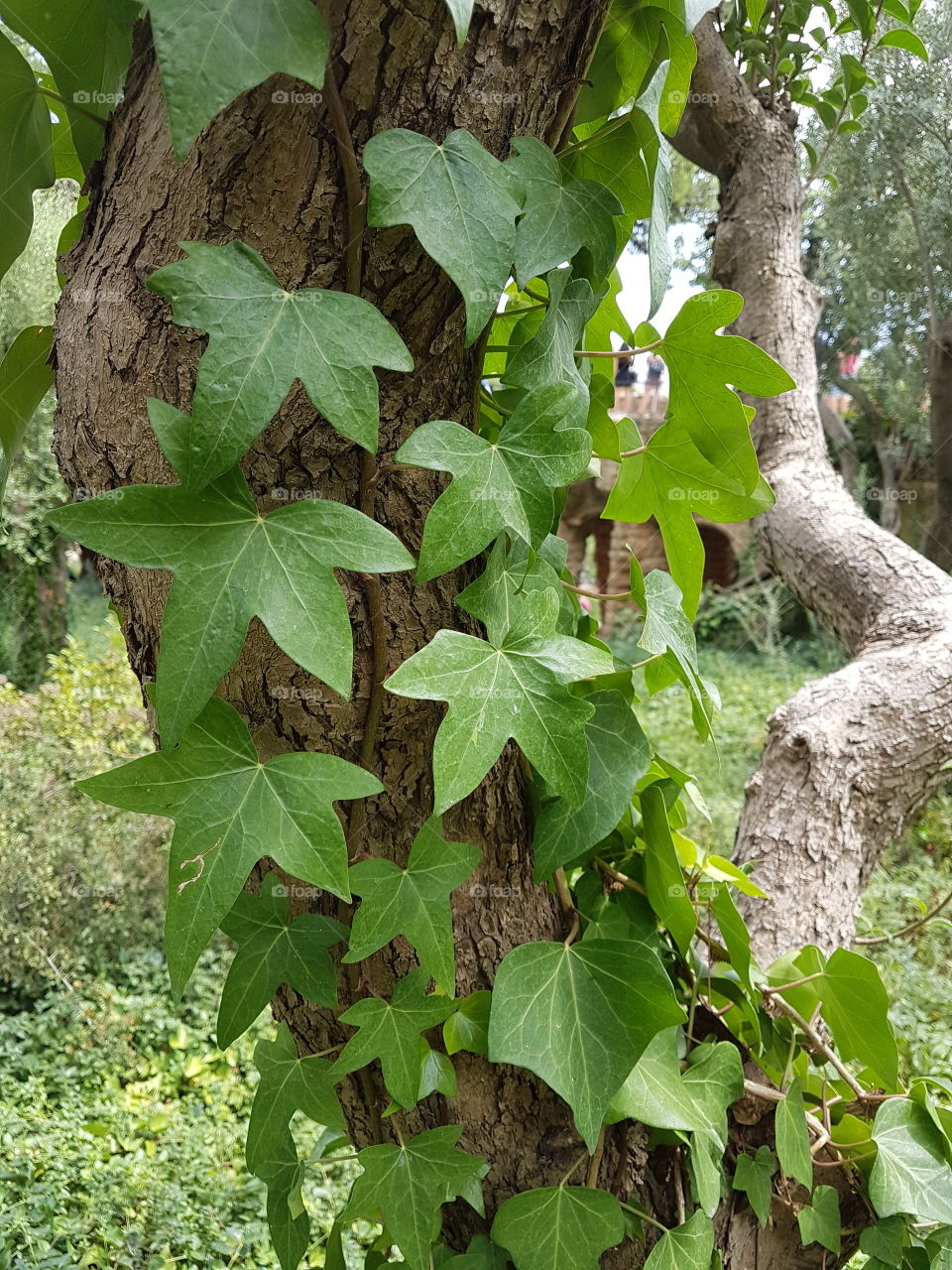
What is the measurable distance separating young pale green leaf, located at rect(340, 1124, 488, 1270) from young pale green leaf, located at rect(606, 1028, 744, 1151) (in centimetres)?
11

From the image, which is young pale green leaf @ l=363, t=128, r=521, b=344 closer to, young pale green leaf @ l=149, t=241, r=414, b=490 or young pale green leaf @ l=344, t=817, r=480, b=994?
young pale green leaf @ l=149, t=241, r=414, b=490

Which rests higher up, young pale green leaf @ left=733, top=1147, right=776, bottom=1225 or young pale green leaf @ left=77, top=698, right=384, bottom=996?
young pale green leaf @ left=77, top=698, right=384, bottom=996

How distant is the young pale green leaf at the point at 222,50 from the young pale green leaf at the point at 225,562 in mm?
123

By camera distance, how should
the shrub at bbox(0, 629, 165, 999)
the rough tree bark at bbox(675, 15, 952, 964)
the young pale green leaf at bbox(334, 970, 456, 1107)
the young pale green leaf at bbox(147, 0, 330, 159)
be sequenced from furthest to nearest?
the shrub at bbox(0, 629, 165, 999) → the rough tree bark at bbox(675, 15, 952, 964) → the young pale green leaf at bbox(334, 970, 456, 1107) → the young pale green leaf at bbox(147, 0, 330, 159)

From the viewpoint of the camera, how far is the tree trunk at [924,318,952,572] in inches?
85.2

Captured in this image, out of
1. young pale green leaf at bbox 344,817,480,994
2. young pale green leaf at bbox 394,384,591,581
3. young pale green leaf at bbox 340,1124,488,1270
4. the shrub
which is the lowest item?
the shrub

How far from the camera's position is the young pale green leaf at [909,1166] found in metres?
0.69

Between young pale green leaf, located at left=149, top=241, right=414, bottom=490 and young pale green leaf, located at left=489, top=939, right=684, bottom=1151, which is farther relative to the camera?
young pale green leaf, located at left=489, top=939, right=684, bottom=1151

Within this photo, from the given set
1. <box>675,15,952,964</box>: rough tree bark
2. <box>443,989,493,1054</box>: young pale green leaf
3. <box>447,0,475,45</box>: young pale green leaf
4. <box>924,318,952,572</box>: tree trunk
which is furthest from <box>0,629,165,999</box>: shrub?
<box>924,318,952,572</box>: tree trunk

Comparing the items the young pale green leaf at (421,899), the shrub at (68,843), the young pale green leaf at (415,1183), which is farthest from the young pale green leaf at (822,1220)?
the shrub at (68,843)

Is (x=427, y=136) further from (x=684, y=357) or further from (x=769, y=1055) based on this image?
(x=769, y=1055)

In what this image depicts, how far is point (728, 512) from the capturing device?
68cm

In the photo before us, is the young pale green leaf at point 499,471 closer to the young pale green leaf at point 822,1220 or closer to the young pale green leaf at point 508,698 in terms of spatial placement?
the young pale green leaf at point 508,698

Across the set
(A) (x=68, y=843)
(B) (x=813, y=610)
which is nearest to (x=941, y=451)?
(B) (x=813, y=610)
